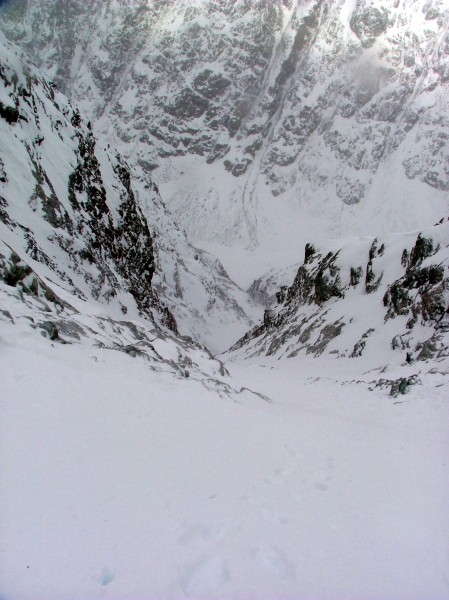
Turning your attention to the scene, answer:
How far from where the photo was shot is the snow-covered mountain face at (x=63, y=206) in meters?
24.9

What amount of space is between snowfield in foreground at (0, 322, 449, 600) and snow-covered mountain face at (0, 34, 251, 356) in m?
7.76

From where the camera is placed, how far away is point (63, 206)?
3150 centimetres

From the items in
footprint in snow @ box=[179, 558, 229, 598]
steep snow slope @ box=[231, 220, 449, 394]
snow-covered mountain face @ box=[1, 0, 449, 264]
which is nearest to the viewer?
footprint in snow @ box=[179, 558, 229, 598]

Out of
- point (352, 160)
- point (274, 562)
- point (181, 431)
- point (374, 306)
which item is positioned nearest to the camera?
point (274, 562)

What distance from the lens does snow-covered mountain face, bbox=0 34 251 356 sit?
24.9 metres

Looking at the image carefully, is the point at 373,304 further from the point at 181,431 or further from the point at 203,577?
the point at 203,577

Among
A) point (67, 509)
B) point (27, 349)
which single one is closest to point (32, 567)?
point (67, 509)

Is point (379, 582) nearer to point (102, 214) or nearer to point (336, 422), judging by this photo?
point (336, 422)

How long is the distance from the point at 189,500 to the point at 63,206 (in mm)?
30001

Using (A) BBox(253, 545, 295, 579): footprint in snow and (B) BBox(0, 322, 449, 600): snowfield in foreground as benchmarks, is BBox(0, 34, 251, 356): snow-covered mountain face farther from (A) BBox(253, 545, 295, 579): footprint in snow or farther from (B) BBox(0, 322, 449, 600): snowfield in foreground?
(A) BBox(253, 545, 295, 579): footprint in snow

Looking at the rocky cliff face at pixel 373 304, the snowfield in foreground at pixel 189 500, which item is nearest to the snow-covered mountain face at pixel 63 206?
the snowfield in foreground at pixel 189 500

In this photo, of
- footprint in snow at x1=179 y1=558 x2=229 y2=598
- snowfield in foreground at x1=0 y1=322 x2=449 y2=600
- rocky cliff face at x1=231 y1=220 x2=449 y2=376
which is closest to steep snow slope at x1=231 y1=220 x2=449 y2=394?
rocky cliff face at x1=231 y1=220 x2=449 y2=376

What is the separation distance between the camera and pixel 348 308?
3797cm

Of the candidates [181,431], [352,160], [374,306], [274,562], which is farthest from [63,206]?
[352,160]
